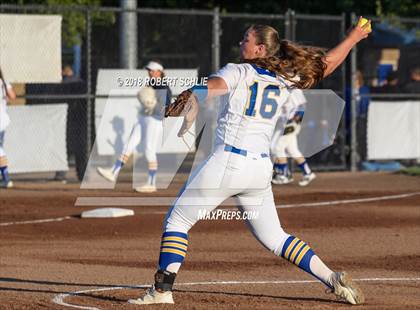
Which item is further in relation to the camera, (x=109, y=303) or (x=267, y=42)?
(x=109, y=303)

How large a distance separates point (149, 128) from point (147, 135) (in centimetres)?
13

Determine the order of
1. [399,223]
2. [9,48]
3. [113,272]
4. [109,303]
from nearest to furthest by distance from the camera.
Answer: [109,303] → [113,272] → [399,223] → [9,48]

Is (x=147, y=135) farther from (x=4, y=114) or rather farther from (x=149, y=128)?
(x=4, y=114)

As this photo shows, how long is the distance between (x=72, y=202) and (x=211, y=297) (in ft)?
31.8

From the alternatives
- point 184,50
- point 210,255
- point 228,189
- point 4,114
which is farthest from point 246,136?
point 184,50

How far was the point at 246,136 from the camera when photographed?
344 inches

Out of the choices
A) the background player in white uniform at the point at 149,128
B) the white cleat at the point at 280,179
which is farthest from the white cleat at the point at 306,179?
the background player in white uniform at the point at 149,128

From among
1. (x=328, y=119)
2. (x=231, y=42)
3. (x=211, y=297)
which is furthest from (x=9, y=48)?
(x=211, y=297)

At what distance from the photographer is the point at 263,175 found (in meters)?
8.83

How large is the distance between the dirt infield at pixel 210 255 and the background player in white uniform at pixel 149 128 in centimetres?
41

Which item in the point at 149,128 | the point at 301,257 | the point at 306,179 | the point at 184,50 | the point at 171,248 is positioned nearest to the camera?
the point at 171,248

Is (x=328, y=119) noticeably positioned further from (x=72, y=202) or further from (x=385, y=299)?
(x=385, y=299)

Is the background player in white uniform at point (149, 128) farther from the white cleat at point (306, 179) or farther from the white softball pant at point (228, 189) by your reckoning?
the white softball pant at point (228, 189)

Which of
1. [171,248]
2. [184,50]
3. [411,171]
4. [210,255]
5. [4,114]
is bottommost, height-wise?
[411,171]
